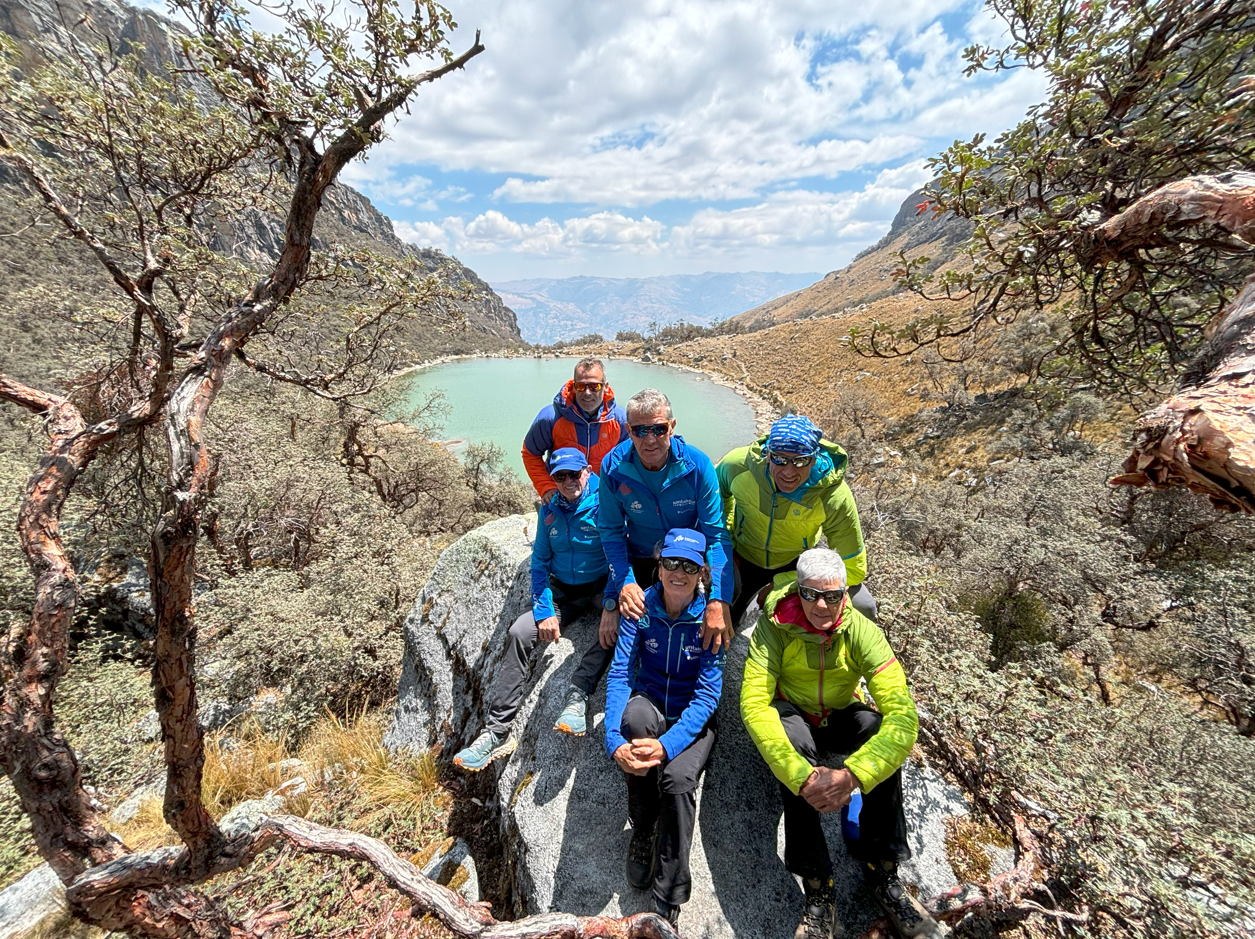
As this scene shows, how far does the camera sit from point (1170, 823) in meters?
2.87

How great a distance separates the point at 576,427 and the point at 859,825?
3858 mm

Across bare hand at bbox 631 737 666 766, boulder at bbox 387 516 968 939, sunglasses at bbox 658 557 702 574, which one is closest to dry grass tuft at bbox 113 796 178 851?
boulder at bbox 387 516 968 939

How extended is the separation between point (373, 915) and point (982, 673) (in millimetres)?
5014

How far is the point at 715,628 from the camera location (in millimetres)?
3279

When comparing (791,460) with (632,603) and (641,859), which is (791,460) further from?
(641,859)

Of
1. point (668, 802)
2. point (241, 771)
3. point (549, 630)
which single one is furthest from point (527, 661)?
point (241, 771)

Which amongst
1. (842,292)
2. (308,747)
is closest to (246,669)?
(308,747)

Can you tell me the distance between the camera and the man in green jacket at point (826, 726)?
2.71m

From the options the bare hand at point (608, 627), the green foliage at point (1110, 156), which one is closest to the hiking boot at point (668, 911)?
the bare hand at point (608, 627)

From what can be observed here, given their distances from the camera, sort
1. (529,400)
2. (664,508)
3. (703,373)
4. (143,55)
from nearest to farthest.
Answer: (664,508)
(143,55)
(529,400)
(703,373)

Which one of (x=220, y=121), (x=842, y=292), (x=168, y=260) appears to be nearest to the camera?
(x=220, y=121)

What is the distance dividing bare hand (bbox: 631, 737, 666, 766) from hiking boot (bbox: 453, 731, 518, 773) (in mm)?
1737

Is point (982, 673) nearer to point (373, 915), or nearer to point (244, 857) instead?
point (373, 915)

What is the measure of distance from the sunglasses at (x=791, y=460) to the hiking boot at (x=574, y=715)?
245 cm
